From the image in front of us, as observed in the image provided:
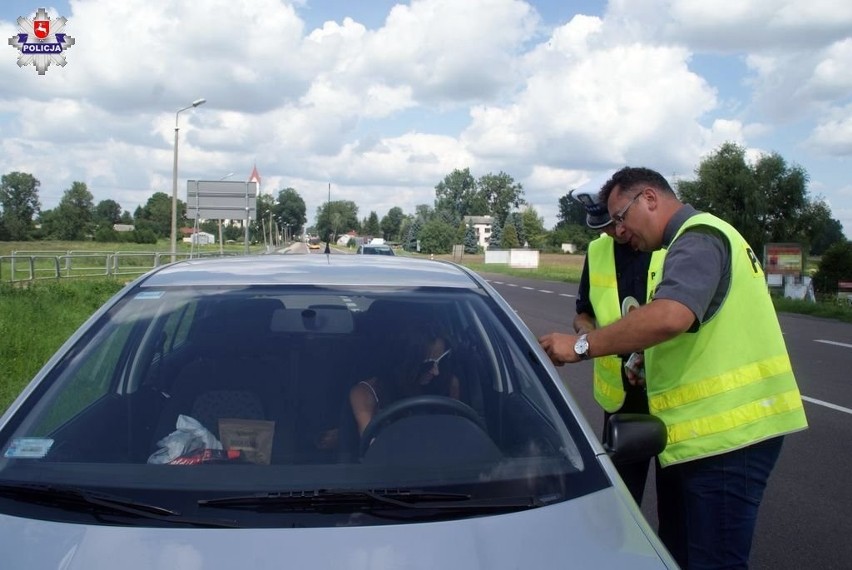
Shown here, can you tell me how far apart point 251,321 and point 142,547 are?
1.13m

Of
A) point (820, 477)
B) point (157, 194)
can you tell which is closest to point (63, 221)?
point (157, 194)

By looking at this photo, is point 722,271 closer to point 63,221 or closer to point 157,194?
point 63,221

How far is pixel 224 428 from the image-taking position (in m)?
2.66

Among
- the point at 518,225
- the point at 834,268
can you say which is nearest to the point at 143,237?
the point at 834,268

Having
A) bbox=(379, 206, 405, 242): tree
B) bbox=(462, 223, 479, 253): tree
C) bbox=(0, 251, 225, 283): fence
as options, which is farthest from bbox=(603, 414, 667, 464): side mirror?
bbox=(379, 206, 405, 242): tree

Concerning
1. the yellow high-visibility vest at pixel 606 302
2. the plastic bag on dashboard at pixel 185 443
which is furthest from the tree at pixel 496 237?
the plastic bag on dashboard at pixel 185 443

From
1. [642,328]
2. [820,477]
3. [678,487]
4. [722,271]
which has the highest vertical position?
[722,271]

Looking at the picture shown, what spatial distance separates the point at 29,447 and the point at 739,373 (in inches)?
80.7

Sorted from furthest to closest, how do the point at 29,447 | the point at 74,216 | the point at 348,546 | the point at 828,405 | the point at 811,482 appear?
the point at 74,216 → the point at 828,405 → the point at 811,482 → the point at 29,447 → the point at 348,546

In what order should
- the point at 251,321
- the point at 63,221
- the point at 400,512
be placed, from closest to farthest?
1. the point at 400,512
2. the point at 251,321
3. the point at 63,221

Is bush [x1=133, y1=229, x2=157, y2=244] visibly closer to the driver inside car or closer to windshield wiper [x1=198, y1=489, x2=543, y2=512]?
the driver inside car

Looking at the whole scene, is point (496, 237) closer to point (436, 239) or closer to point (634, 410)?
point (436, 239)

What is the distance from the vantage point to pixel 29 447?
2363mm

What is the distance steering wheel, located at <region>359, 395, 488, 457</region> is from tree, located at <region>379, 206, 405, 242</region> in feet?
442
